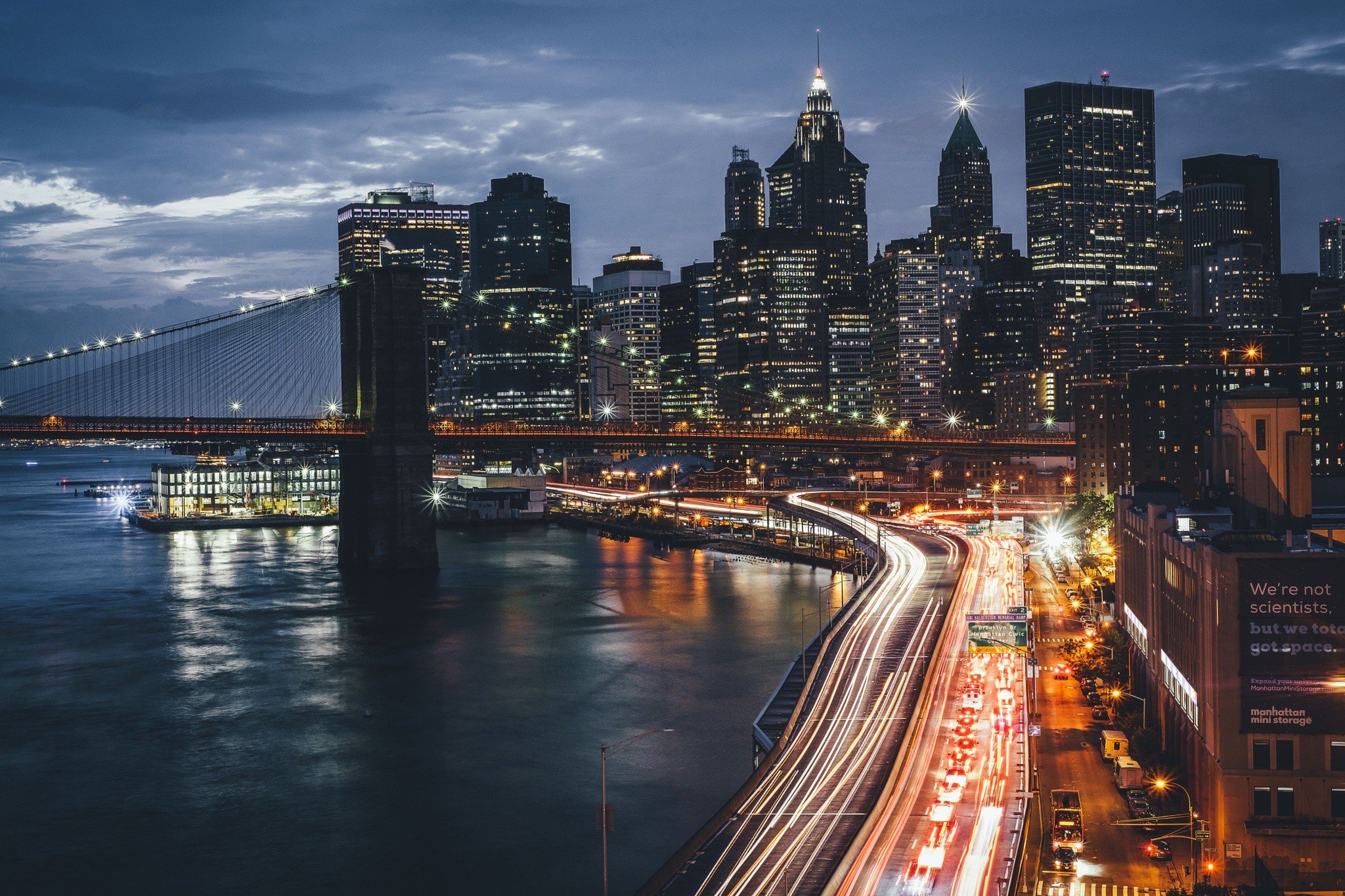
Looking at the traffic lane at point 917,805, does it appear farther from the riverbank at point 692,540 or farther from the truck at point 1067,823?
the riverbank at point 692,540

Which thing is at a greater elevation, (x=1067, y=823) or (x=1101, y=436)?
(x=1101, y=436)

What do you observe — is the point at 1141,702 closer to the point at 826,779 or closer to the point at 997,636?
the point at 997,636

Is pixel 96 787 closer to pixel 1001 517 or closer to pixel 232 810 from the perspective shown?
pixel 232 810

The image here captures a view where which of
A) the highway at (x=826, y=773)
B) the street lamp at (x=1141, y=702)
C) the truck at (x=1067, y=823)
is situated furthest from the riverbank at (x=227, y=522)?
the truck at (x=1067, y=823)

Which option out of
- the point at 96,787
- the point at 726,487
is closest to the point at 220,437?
the point at 96,787

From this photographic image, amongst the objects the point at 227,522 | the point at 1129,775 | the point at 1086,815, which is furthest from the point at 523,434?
the point at 1086,815

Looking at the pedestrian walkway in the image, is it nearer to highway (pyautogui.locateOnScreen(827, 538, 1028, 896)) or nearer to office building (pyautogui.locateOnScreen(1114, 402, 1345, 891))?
highway (pyautogui.locateOnScreen(827, 538, 1028, 896))

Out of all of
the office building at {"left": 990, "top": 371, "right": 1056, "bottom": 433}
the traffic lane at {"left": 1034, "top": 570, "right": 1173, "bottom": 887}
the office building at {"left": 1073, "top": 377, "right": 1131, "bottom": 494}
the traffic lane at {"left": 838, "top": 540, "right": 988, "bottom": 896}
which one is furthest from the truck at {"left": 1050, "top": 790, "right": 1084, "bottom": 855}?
the office building at {"left": 990, "top": 371, "right": 1056, "bottom": 433}

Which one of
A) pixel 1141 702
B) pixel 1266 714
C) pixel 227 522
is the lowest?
pixel 1141 702

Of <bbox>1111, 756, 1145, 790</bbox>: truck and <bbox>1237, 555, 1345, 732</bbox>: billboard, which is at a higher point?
<bbox>1237, 555, 1345, 732</bbox>: billboard
